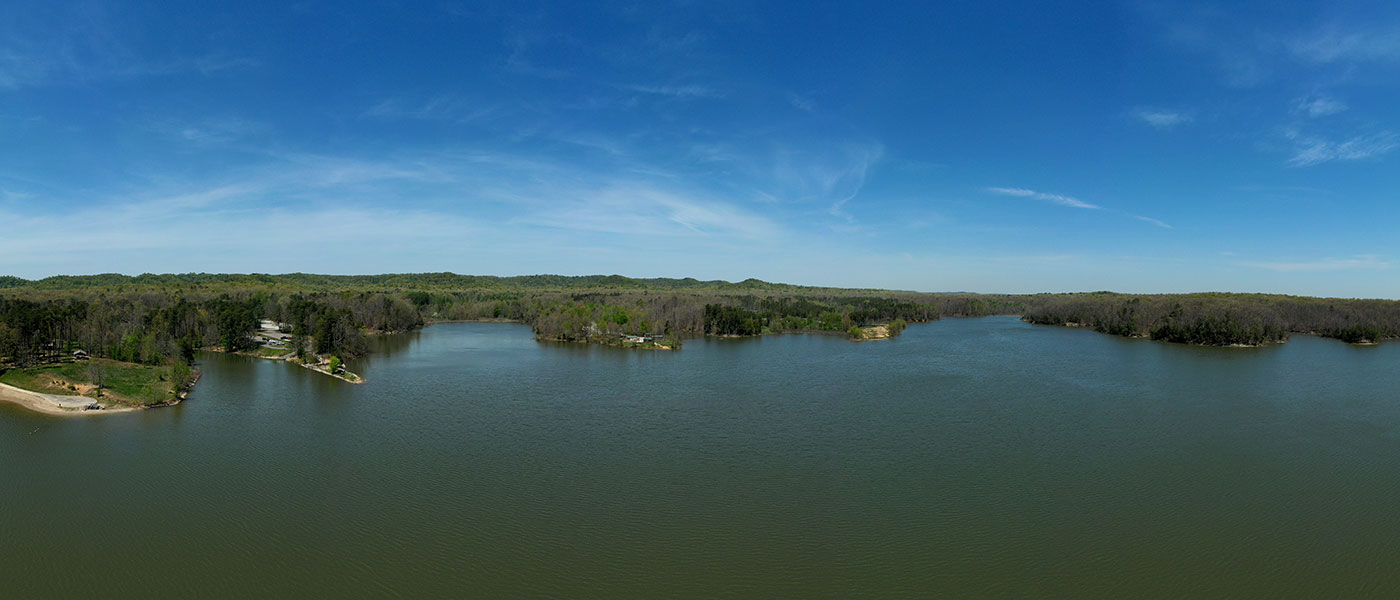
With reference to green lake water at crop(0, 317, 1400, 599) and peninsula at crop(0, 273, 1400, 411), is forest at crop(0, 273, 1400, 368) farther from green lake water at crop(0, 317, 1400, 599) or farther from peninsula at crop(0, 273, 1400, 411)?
green lake water at crop(0, 317, 1400, 599)

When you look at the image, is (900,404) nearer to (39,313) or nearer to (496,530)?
(496,530)

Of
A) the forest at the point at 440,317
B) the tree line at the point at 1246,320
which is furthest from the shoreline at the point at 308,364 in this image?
the tree line at the point at 1246,320

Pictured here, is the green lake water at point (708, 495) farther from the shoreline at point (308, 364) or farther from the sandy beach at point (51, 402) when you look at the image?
the shoreline at point (308, 364)

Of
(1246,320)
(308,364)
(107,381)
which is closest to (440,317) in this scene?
(308,364)

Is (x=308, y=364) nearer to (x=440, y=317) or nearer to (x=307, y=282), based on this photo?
(x=440, y=317)

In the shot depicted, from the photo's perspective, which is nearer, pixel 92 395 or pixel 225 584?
pixel 225 584

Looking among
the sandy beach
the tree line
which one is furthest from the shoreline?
the tree line

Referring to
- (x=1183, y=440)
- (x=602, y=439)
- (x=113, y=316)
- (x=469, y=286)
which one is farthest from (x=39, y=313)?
(x=469, y=286)
